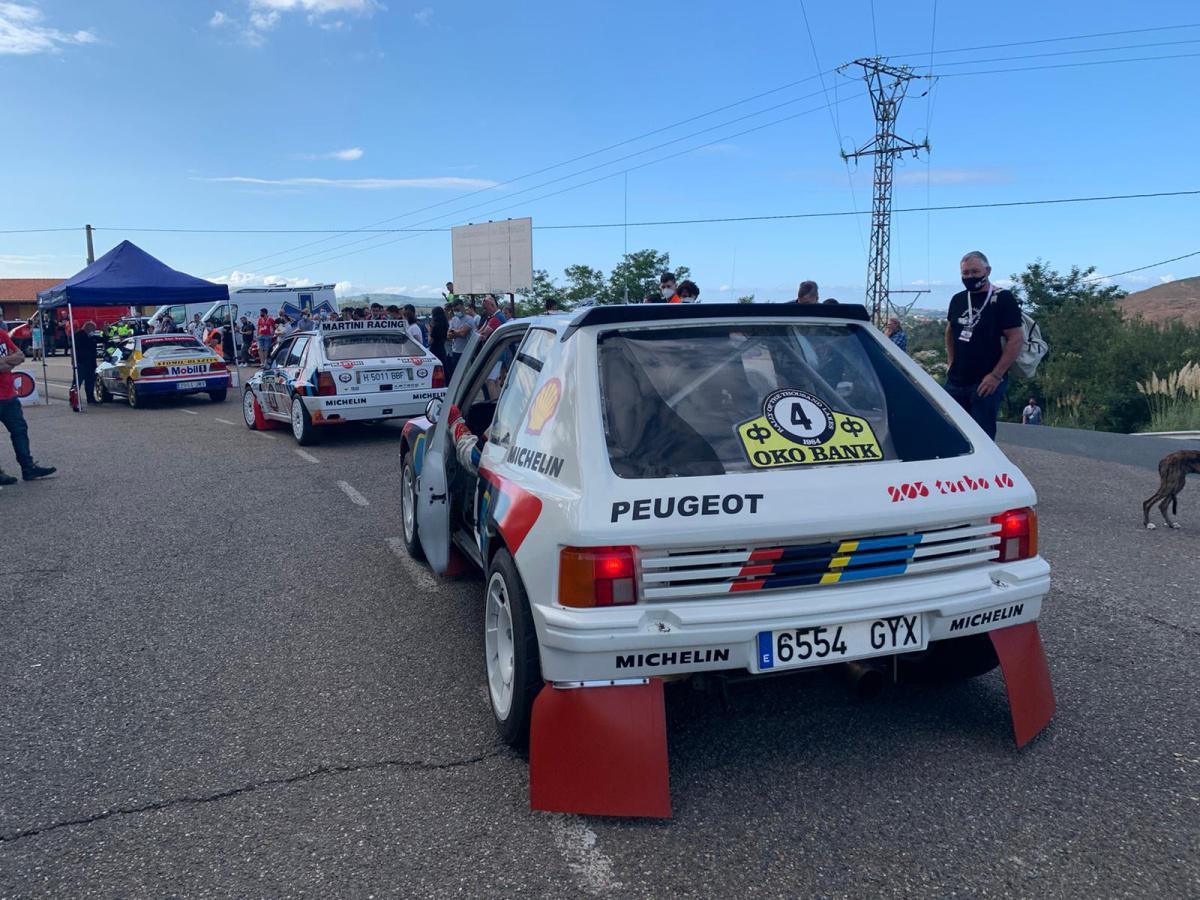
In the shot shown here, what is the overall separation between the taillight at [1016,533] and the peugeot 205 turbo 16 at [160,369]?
1893cm

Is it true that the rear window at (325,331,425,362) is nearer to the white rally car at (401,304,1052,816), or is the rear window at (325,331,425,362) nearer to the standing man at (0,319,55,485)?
the standing man at (0,319,55,485)

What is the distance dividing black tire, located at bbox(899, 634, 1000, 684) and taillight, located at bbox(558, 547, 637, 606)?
144 centimetres

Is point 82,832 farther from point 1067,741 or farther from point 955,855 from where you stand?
point 1067,741

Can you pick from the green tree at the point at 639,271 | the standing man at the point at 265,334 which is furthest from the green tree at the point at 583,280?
the standing man at the point at 265,334

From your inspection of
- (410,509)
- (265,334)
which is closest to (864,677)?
(410,509)

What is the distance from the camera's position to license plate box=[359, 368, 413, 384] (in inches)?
477

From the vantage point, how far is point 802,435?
10.9 feet

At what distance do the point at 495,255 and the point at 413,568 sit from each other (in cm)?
3907

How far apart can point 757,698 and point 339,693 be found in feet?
6.15

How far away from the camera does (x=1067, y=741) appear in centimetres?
354

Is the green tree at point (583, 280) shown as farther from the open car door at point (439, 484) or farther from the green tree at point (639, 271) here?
the open car door at point (439, 484)

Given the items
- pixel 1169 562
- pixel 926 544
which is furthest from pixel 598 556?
pixel 1169 562

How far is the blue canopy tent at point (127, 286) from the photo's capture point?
1816cm

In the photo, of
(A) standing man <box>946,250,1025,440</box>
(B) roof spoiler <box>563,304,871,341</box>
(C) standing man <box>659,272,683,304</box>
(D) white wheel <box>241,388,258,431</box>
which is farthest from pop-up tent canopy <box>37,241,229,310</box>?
(B) roof spoiler <box>563,304,871,341</box>
